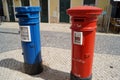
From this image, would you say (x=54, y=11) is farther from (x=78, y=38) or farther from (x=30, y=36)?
(x=78, y=38)

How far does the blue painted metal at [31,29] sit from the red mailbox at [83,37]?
3.05 ft

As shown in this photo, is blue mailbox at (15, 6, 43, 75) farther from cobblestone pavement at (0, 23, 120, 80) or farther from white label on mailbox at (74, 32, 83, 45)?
white label on mailbox at (74, 32, 83, 45)

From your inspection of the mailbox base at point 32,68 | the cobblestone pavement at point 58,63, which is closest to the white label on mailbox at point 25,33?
the mailbox base at point 32,68

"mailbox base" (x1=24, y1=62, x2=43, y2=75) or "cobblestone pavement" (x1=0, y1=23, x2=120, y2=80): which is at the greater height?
"mailbox base" (x1=24, y1=62, x2=43, y2=75)

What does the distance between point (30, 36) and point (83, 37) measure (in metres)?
1.30

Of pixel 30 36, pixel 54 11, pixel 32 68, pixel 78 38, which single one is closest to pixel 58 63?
pixel 32 68

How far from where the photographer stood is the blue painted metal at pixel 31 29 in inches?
115

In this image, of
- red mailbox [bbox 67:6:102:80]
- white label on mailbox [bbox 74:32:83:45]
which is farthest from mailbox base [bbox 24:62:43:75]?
white label on mailbox [bbox 74:32:83:45]

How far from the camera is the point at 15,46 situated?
5.79 m

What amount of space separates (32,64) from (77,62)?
49.3 inches

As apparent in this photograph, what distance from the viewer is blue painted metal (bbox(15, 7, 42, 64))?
9.57 ft

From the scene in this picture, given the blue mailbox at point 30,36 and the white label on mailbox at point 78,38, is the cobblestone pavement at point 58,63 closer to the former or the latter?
the blue mailbox at point 30,36

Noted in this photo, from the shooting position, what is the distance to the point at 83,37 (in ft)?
8.16

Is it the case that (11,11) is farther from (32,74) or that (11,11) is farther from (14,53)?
(32,74)
